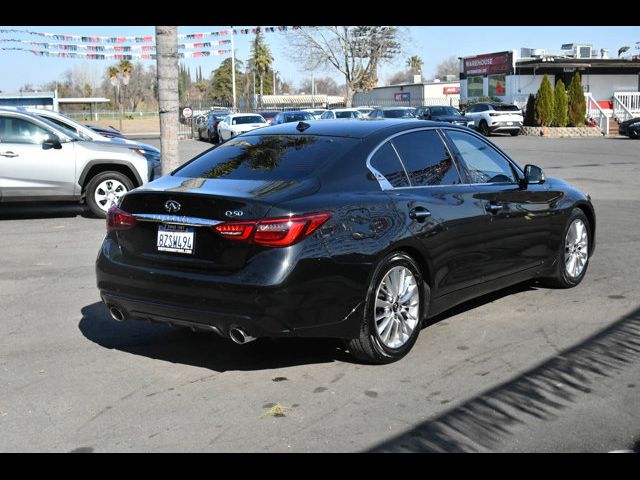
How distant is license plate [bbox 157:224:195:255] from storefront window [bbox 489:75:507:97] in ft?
175

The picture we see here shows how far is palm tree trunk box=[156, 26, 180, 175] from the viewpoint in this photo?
11.7 m

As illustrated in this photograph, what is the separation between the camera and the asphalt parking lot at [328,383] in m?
4.25

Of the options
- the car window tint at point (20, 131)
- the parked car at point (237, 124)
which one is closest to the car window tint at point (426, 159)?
the car window tint at point (20, 131)

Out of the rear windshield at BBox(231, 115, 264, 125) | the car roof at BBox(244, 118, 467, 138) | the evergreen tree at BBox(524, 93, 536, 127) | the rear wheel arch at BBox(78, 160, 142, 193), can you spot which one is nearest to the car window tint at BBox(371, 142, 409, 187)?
the car roof at BBox(244, 118, 467, 138)

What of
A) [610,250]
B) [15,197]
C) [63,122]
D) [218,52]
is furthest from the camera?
[218,52]

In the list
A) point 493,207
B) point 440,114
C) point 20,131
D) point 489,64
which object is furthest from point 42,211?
point 489,64

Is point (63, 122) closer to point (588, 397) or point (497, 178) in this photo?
point (497, 178)

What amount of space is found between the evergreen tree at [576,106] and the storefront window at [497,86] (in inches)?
595

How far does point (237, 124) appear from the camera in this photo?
37.2 metres

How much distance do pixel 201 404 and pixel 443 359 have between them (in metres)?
1.74

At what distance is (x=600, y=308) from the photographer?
692cm

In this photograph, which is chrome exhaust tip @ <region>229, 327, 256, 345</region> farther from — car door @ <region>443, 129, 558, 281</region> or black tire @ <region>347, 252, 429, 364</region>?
car door @ <region>443, 129, 558, 281</region>

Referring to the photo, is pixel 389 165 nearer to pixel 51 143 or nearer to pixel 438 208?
pixel 438 208

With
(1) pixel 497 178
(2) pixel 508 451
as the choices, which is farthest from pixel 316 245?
(1) pixel 497 178
